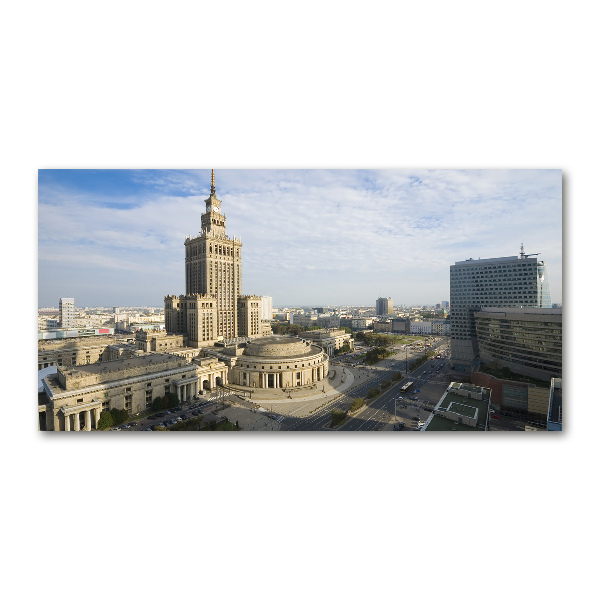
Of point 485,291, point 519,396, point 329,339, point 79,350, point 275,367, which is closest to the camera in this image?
point 519,396

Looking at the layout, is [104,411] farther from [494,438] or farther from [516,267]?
[516,267]

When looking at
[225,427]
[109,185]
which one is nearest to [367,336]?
[225,427]

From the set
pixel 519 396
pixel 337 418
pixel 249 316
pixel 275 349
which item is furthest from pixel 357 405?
pixel 249 316

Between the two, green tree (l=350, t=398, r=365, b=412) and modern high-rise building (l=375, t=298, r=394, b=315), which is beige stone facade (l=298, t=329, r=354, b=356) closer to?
modern high-rise building (l=375, t=298, r=394, b=315)

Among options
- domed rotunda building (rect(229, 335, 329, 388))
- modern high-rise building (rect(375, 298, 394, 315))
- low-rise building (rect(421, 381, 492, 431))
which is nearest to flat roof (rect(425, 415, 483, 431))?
low-rise building (rect(421, 381, 492, 431))

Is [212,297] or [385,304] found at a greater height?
[212,297]

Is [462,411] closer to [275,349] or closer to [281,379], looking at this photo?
[281,379]
